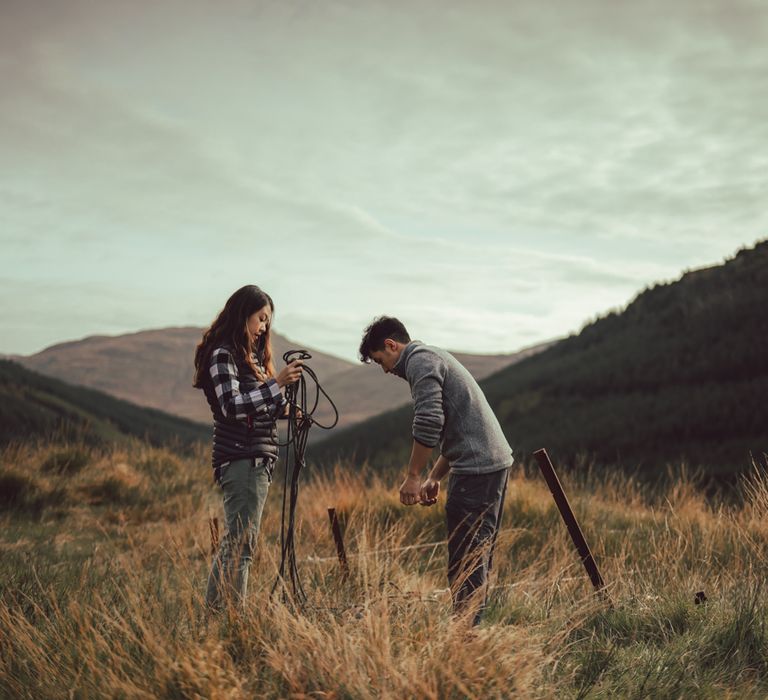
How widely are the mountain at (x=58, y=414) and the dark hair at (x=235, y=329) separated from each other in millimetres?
6422

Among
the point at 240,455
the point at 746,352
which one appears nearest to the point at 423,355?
the point at 240,455

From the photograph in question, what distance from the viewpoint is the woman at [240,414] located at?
362cm

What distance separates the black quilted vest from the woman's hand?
23 centimetres

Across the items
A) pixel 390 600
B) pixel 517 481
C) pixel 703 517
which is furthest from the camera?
pixel 517 481

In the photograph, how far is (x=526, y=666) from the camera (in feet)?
9.27

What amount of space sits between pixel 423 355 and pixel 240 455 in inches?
43.0

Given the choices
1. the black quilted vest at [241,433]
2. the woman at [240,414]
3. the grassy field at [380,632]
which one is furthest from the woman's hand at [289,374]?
the grassy field at [380,632]

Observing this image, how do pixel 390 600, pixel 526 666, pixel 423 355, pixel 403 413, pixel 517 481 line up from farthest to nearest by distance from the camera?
pixel 403 413, pixel 517 481, pixel 423 355, pixel 390 600, pixel 526 666

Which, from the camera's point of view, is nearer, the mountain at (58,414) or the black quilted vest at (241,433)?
the black quilted vest at (241,433)

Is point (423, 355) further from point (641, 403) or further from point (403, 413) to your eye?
point (403, 413)

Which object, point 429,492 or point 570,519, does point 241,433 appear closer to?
point 429,492

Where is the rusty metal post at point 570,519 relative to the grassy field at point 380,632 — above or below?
above

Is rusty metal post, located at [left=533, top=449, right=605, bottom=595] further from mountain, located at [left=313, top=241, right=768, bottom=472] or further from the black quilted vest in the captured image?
mountain, located at [left=313, top=241, right=768, bottom=472]

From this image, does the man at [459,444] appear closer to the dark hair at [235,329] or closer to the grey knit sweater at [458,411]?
the grey knit sweater at [458,411]
